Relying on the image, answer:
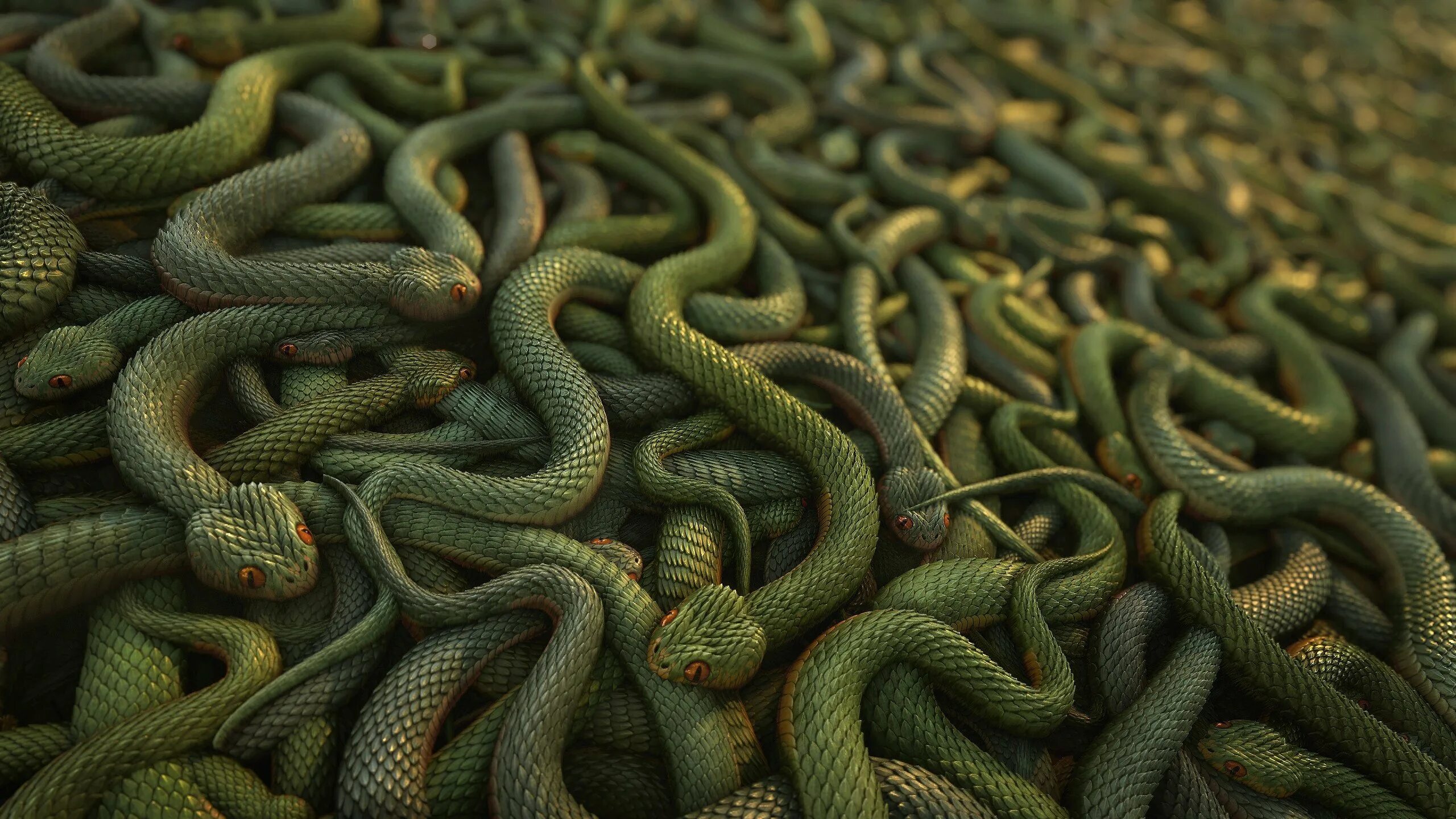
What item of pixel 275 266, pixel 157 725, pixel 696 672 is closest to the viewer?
pixel 157 725

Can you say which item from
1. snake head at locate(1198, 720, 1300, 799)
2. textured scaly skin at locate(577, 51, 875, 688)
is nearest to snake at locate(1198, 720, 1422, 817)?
snake head at locate(1198, 720, 1300, 799)

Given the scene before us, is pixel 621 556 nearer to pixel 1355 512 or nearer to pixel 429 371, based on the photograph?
pixel 429 371

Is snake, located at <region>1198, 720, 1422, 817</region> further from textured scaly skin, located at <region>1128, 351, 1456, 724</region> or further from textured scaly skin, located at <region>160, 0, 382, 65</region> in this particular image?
textured scaly skin, located at <region>160, 0, 382, 65</region>

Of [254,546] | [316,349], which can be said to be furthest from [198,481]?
[316,349]

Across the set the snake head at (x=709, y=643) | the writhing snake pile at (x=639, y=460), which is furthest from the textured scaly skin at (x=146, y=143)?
the snake head at (x=709, y=643)

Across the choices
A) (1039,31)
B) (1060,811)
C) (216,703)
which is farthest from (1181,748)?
(1039,31)

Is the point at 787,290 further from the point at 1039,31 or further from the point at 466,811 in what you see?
the point at 1039,31
